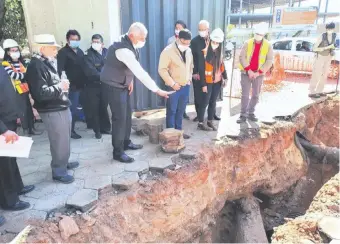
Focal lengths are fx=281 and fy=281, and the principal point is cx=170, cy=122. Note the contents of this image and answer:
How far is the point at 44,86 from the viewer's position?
9.45ft

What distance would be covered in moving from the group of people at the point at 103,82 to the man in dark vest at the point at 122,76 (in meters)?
0.01

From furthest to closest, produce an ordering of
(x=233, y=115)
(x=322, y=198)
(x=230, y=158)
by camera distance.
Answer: (x=233, y=115) → (x=322, y=198) → (x=230, y=158)

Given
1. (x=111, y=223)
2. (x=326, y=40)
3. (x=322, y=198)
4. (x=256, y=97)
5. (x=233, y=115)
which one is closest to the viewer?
(x=111, y=223)

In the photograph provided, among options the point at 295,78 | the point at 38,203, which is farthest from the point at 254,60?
the point at 295,78

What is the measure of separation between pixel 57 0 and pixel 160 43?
201cm

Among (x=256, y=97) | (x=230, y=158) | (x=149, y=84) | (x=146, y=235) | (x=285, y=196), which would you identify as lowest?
(x=285, y=196)

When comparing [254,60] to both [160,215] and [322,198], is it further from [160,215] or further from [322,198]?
[160,215]

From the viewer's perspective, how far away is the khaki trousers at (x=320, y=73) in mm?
6938

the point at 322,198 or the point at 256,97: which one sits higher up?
the point at 256,97

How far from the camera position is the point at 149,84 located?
3465 mm

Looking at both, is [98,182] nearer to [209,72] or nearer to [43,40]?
[43,40]

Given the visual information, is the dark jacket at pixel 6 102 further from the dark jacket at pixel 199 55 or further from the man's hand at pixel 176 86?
the dark jacket at pixel 199 55

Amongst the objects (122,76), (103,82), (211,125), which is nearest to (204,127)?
(211,125)

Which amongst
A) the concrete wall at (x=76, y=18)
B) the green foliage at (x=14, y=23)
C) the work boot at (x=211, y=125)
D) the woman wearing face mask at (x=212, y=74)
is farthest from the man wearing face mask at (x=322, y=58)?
the green foliage at (x=14, y=23)
